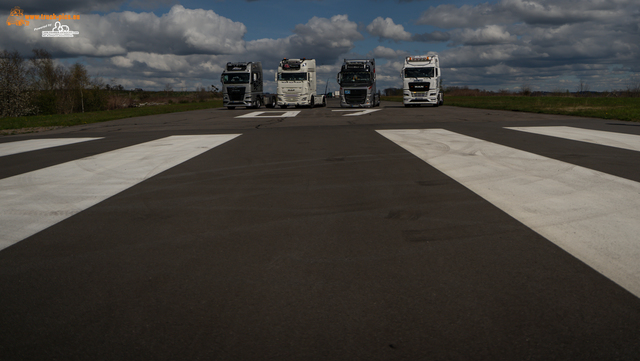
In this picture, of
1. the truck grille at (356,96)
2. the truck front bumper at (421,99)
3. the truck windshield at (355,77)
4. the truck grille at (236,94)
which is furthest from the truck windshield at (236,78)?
the truck front bumper at (421,99)

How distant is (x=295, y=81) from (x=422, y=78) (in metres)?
9.36

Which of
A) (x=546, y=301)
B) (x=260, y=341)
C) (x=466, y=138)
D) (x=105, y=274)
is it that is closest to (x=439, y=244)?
(x=546, y=301)

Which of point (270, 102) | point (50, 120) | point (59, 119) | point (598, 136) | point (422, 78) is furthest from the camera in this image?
point (270, 102)

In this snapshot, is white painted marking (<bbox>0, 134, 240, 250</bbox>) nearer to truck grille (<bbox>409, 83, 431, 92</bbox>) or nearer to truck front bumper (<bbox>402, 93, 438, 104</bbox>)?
truck grille (<bbox>409, 83, 431, 92</bbox>)

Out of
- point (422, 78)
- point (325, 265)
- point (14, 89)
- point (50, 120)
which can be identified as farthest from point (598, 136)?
point (14, 89)

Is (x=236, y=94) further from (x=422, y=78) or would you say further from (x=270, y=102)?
(x=422, y=78)

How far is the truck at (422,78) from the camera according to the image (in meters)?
32.4

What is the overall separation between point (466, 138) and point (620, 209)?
6.79 metres

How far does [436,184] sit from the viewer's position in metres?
5.91

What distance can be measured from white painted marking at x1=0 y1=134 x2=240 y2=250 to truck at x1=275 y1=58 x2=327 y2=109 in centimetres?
2478

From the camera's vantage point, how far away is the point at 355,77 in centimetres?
3303

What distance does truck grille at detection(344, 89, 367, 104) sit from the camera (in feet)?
109

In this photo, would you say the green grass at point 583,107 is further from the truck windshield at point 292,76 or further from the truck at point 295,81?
the truck windshield at point 292,76

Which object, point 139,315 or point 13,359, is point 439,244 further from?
point 13,359
